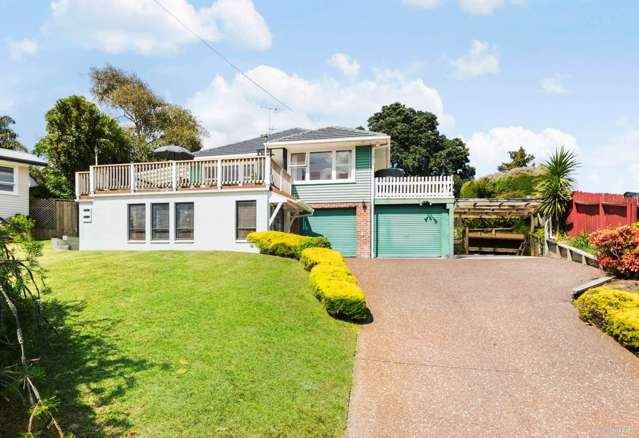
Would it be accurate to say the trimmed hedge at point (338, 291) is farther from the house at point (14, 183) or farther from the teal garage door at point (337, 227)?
the house at point (14, 183)

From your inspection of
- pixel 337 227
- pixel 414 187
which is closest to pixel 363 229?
pixel 337 227

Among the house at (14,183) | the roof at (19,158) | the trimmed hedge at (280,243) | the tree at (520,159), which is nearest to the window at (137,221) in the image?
the trimmed hedge at (280,243)

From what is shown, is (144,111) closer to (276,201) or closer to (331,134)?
(331,134)

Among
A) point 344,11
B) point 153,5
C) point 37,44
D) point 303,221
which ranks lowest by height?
point 303,221

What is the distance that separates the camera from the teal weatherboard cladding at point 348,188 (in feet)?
58.7

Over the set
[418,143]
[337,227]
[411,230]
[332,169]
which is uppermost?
[418,143]

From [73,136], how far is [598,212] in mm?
28067

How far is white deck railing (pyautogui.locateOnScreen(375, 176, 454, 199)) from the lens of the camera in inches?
693

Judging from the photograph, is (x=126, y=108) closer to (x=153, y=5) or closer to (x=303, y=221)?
(x=303, y=221)

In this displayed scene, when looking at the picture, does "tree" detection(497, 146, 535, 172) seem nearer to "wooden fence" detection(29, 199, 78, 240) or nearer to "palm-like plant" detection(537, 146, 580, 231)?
"palm-like plant" detection(537, 146, 580, 231)

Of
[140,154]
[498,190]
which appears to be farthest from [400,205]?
[140,154]

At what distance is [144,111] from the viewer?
3512cm

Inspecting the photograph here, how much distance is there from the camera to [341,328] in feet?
24.8

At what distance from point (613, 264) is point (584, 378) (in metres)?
6.89
